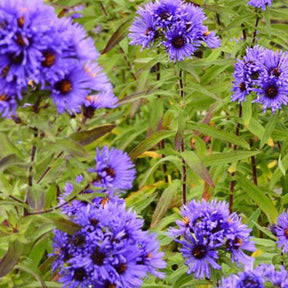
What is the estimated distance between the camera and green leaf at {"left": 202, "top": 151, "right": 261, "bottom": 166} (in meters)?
2.46

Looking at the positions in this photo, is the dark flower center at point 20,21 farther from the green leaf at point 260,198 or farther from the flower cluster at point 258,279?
the green leaf at point 260,198

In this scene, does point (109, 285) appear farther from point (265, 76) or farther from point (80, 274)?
point (265, 76)

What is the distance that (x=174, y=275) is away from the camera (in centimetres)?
203

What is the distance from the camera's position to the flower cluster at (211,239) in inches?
70.0

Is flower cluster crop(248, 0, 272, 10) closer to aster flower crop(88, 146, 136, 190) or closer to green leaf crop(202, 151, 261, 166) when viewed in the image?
green leaf crop(202, 151, 261, 166)

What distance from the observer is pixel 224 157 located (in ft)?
8.17

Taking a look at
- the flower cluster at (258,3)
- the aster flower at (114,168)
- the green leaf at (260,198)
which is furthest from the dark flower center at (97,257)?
the flower cluster at (258,3)

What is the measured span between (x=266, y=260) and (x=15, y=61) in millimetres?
985

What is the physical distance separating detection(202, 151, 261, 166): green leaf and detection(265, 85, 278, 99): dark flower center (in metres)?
0.29

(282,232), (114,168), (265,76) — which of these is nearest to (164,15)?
(265,76)

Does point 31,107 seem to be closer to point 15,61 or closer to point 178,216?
point 15,61

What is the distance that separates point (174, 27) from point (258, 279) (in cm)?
85

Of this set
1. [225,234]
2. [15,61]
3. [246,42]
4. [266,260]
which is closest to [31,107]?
[15,61]

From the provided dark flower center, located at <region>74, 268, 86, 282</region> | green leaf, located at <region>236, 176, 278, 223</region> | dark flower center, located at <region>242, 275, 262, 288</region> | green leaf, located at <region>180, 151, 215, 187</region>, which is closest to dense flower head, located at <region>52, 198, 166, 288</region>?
dark flower center, located at <region>74, 268, 86, 282</region>
